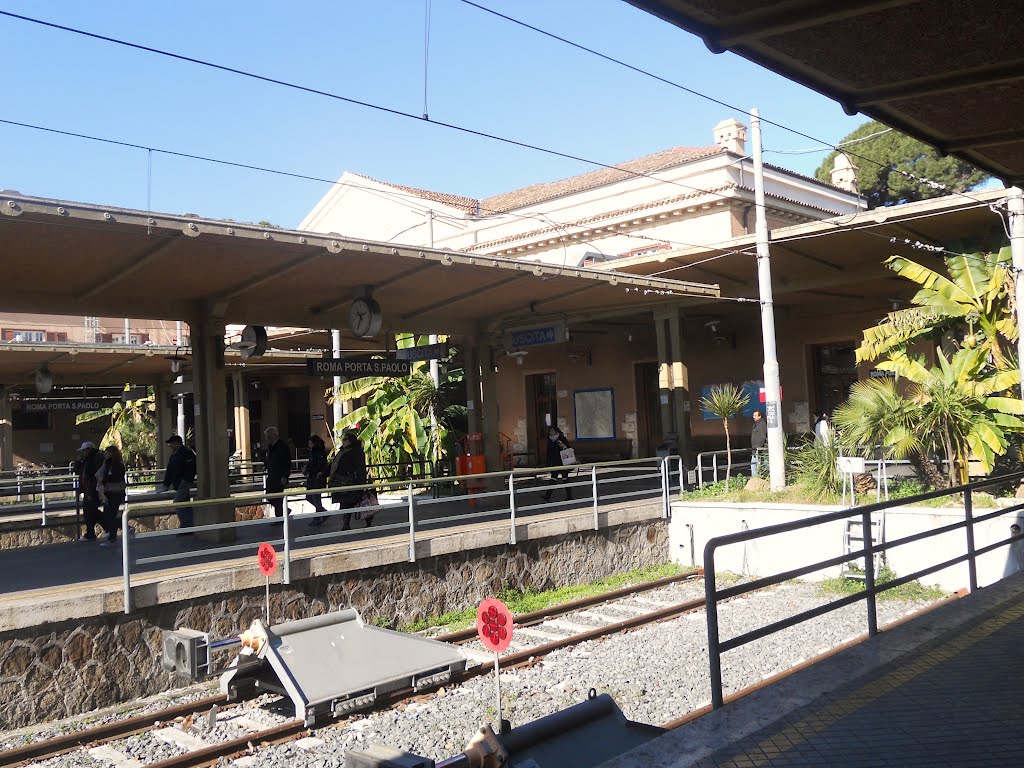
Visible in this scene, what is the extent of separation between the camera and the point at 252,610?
1062cm

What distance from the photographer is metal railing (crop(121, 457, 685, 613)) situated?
395 inches

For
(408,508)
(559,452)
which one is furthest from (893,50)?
(559,452)

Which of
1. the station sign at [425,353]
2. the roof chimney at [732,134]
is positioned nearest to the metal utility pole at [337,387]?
the station sign at [425,353]

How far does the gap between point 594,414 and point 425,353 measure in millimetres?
11685

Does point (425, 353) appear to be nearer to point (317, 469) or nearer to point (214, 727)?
point (317, 469)

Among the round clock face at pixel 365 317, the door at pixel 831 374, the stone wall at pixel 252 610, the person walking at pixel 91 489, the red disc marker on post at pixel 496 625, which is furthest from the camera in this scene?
the door at pixel 831 374

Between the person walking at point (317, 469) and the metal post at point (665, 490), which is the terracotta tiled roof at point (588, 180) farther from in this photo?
the person walking at point (317, 469)

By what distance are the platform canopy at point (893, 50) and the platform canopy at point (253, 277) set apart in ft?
23.4

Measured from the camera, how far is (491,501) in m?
17.5

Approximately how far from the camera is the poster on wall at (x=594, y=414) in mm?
27234

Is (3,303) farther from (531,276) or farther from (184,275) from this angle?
(531,276)

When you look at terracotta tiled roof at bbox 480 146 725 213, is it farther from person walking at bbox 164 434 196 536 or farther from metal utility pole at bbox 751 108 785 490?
person walking at bbox 164 434 196 536

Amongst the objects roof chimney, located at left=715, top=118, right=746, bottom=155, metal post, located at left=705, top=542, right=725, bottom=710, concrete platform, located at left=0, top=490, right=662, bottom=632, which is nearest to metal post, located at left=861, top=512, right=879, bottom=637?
metal post, located at left=705, top=542, right=725, bottom=710

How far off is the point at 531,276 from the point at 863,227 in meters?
6.01
